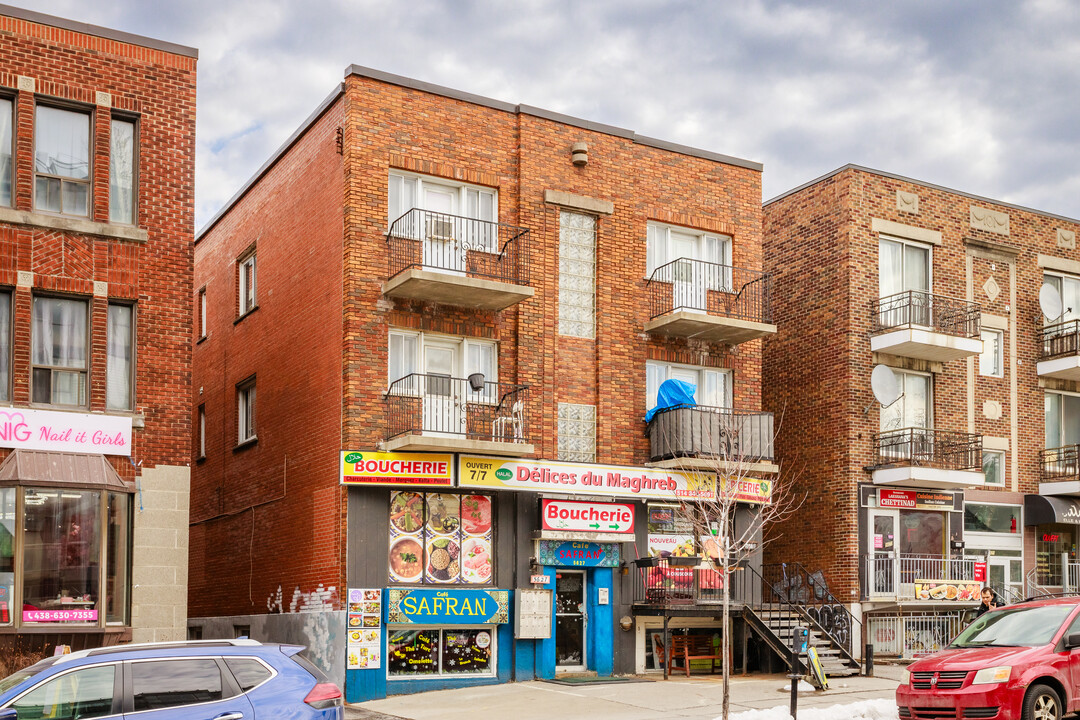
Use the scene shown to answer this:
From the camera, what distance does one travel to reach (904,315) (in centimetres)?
2838

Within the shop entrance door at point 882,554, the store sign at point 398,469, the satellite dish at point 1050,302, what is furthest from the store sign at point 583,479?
the satellite dish at point 1050,302

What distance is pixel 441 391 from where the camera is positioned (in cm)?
2259

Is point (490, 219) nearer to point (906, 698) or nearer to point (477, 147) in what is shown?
point (477, 147)

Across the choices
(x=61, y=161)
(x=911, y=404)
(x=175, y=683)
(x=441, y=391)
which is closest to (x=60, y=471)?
(x=61, y=161)

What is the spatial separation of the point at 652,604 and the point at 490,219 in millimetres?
8263

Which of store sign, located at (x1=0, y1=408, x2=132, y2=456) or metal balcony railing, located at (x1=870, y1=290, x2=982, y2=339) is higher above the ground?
metal balcony railing, located at (x1=870, y1=290, x2=982, y2=339)

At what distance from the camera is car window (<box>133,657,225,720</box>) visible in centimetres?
1105

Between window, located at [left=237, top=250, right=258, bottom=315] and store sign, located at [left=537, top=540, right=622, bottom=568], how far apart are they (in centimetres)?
918

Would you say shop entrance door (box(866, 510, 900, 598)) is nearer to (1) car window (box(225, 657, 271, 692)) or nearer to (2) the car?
(2) the car

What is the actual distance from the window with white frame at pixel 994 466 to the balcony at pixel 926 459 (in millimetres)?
1251

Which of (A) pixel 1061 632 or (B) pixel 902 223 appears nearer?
(A) pixel 1061 632

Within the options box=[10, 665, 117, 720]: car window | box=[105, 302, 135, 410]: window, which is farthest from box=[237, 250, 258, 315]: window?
box=[10, 665, 117, 720]: car window

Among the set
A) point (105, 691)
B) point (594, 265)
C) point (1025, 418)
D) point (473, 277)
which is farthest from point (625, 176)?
point (105, 691)

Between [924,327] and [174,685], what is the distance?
68.5ft
